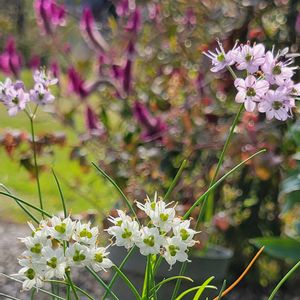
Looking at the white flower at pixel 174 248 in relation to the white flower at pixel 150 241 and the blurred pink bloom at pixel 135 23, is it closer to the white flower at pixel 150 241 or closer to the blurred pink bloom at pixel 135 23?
the white flower at pixel 150 241

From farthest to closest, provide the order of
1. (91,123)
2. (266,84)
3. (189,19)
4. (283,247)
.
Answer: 1. (189,19)
2. (91,123)
3. (283,247)
4. (266,84)

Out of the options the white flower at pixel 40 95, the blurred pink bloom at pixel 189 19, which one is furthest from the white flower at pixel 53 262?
the blurred pink bloom at pixel 189 19

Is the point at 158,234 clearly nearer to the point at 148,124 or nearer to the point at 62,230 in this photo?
the point at 62,230

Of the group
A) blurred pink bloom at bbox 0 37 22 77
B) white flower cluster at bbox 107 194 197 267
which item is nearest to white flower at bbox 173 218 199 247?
white flower cluster at bbox 107 194 197 267

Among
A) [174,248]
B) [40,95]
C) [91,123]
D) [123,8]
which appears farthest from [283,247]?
[174,248]

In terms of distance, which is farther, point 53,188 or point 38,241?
point 53,188

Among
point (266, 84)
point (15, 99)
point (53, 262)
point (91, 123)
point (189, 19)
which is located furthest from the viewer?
point (189, 19)
